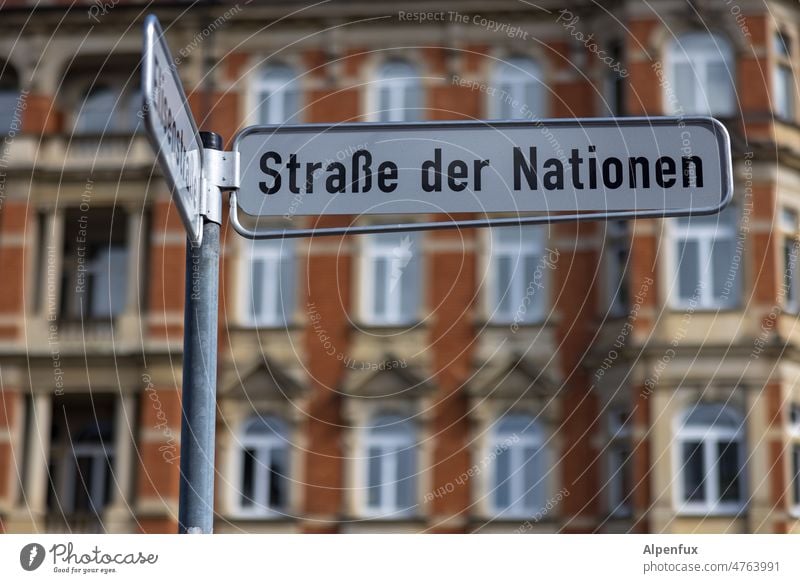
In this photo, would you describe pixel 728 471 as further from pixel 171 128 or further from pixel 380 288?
pixel 171 128

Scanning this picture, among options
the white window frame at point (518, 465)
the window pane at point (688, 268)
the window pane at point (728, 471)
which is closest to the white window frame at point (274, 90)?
the white window frame at point (518, 465)

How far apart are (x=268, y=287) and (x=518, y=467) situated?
428cm

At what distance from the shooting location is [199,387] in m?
4.89

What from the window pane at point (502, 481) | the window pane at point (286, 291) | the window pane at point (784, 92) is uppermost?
the window pane at point (784, 92)

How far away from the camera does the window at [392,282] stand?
2142 cm

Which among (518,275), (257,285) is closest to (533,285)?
(518,275)

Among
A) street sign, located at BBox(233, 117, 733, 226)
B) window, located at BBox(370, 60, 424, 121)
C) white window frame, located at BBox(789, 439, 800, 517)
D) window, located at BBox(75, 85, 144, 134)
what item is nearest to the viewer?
street sign, located at BBox(233, 117, 733, 226)

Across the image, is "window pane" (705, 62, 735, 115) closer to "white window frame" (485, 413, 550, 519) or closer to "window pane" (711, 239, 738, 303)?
"window pane" (711, 239, 738, 303)

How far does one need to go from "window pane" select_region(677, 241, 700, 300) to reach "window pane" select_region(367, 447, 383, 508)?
4639 millimetres

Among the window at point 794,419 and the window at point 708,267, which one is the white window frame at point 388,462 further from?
the window at point 794,419

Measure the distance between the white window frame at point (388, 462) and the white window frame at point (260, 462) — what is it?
1.06 meters

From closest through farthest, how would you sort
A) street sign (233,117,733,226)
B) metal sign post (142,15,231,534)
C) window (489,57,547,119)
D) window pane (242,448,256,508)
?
metal sign post (142,15,231,534) → street sign (233,117,733,226) → window pane (242,448,256,508) → window (489,57,547,119)

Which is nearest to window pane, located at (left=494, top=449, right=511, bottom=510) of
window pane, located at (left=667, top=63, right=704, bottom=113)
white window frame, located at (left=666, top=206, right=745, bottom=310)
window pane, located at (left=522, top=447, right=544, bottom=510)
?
window pane, located at (left=522, top=447, right=544, bottom=510)

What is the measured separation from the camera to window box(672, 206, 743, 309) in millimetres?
20156
